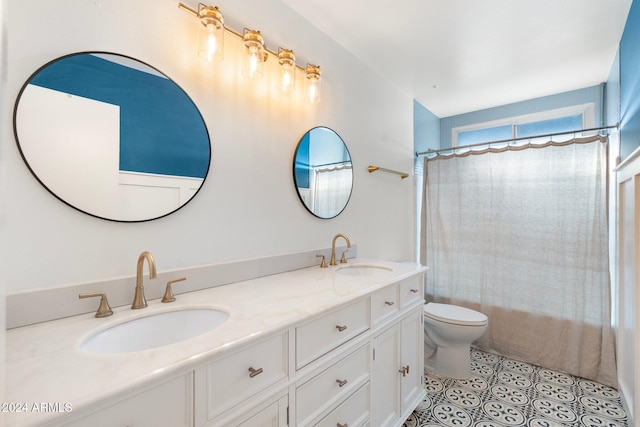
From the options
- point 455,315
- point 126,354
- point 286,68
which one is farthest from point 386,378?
point 286,68

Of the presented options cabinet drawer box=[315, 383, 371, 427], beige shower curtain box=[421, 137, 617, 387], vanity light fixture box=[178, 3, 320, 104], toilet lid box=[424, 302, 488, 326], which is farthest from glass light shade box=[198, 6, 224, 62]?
beige shower curtain box=[421, 137, 617, 387]

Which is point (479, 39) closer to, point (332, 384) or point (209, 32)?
point (209, 32)

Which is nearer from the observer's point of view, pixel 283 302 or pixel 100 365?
pixel 100 365

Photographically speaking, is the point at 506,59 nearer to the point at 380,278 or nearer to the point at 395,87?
the point at 395,87

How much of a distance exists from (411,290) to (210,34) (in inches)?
64.8

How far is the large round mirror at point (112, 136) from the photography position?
0.90 metres

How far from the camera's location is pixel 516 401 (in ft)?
6.19

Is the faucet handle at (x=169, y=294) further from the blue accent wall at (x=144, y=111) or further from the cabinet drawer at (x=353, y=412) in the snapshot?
the cabinet drawer at (x=353, y=412)

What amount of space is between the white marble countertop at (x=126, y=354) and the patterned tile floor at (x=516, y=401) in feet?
4.01

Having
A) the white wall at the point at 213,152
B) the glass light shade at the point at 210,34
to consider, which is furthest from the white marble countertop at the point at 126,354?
the glass light shade at the point at 210,34

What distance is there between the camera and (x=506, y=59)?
84.9 inches

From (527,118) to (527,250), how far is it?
143 centimetres

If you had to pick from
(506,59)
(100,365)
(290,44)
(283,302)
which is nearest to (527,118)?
(506,59)

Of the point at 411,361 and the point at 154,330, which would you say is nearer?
the point at 154,330
